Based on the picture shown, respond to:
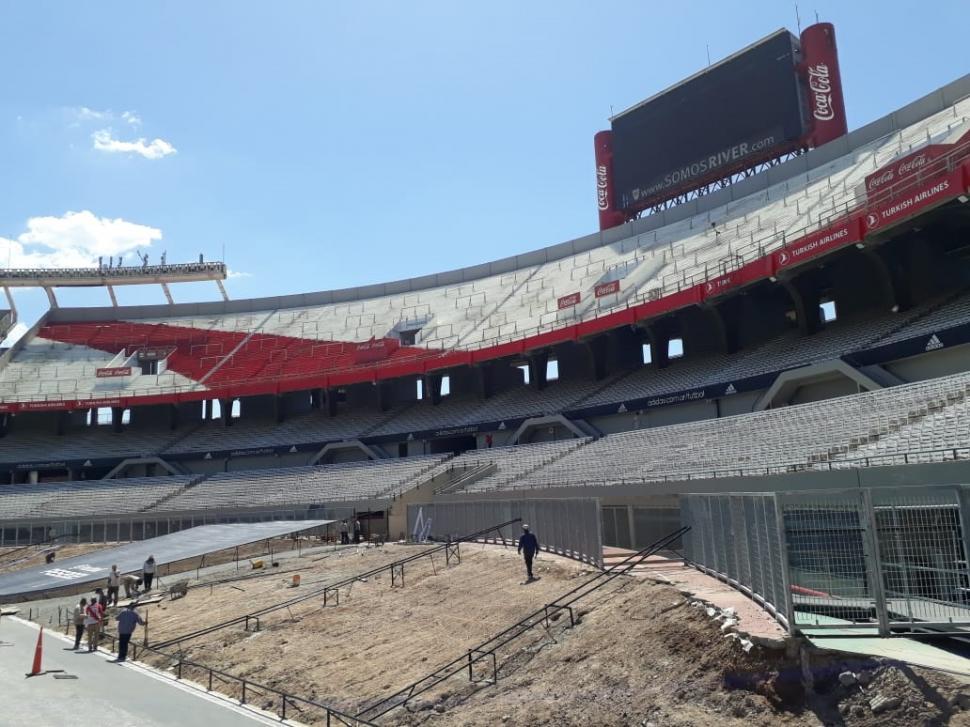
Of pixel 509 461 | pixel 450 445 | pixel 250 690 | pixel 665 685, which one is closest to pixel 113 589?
pixel 250 690

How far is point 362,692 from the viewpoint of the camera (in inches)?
476

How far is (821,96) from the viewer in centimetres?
3891

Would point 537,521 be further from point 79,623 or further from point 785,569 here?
point 785,569

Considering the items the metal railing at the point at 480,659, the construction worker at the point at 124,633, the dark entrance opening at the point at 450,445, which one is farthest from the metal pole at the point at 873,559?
the dark entrance opening at the point at 450,445

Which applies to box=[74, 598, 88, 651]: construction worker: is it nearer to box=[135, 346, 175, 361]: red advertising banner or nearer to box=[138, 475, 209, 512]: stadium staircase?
box=[138, 475, 209, 512]: stadium staircase

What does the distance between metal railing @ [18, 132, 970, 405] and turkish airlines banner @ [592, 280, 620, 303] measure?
1.14 metres

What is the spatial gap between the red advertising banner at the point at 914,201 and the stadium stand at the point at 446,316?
433 cm

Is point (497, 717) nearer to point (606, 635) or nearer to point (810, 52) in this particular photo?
point (606, 635)

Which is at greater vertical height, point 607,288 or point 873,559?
point 607,288

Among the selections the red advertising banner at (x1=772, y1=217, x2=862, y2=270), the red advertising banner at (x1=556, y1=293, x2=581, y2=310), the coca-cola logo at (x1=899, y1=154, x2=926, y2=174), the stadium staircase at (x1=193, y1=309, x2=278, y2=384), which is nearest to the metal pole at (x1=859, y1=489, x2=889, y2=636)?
the red advertising banner at (x1=772, y1=217, x2=862, y2=270)

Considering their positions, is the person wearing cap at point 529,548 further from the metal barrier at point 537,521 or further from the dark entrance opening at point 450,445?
the dark entrance opening at point 450,445

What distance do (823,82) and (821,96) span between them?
2.18 ft

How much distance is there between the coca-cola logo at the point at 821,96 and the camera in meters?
38.7

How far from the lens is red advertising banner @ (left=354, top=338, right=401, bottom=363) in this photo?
4483 cm
